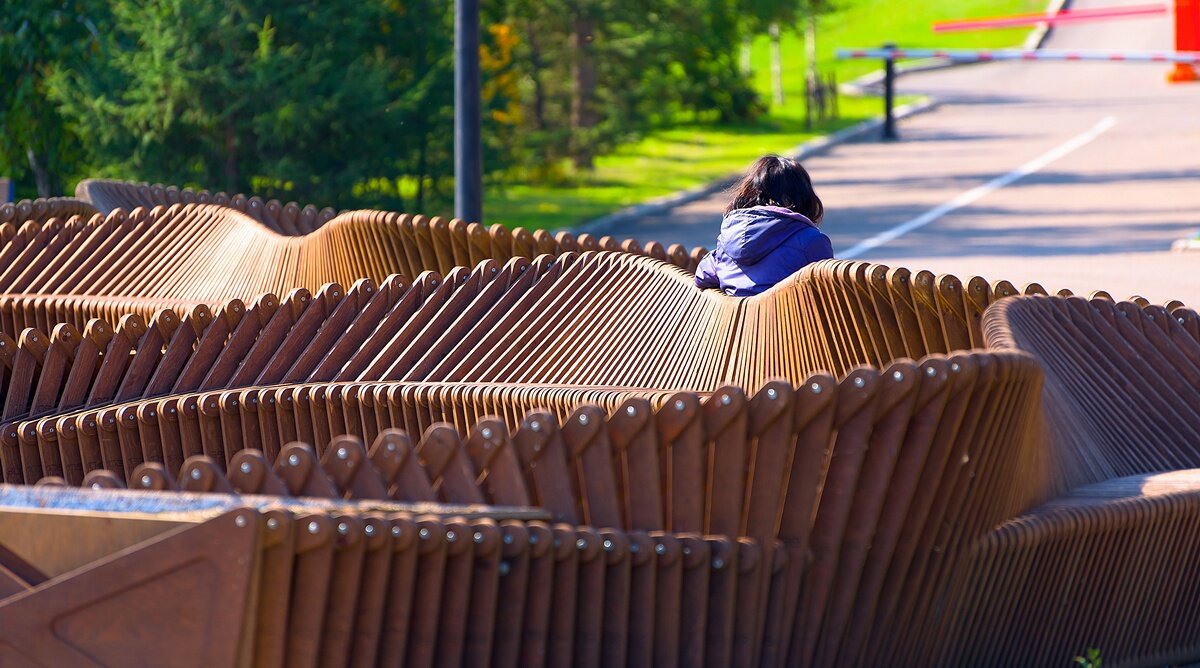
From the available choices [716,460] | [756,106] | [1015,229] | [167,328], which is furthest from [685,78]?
[716,460]

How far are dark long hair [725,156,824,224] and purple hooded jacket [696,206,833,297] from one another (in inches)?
2.4

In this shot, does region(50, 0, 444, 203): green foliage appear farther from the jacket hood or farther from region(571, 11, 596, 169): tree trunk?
the jacket hood

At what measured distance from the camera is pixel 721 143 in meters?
29.9

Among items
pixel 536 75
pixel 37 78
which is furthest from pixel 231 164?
pixel 536 75

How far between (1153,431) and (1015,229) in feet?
40.4

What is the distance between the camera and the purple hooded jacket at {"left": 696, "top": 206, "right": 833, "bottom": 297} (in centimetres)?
583

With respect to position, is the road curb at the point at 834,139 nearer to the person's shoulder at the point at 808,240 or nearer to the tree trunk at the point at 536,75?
the person's shoulder at the point at 808,240

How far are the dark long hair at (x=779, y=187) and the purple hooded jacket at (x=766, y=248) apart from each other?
61 millimetres

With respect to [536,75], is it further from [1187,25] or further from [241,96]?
[1187,25]

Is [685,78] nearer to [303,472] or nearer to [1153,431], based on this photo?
[1153,431]

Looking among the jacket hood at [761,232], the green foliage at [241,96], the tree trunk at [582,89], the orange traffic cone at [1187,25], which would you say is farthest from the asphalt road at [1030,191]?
the jacket hood at [761,232]

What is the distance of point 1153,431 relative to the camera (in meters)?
5.56

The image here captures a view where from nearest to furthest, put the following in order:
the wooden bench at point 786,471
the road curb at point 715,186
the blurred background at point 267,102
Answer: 1. the wooden bench at point 786,471
2. the blurred background at point 267,102
3. the road curb at point 715,186

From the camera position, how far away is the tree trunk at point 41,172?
1734cm
